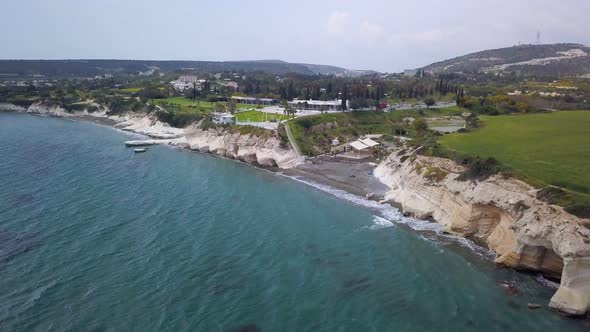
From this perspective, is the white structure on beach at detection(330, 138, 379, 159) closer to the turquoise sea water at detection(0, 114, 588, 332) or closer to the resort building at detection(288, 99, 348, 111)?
the turquoise sea water at detection(0, 114, 588, 332)

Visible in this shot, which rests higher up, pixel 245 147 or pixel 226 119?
pixel 226 119

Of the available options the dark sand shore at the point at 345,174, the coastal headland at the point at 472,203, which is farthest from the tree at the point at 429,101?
the coastal headland at the point at 472,203

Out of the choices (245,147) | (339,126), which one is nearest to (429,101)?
(339,126)

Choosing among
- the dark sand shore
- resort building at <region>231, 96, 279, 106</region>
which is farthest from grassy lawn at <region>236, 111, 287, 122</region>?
resort building at <region>231, 96, 279, 106</region>

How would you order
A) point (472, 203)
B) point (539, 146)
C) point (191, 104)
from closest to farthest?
point (472, 203) → point (539, 146) → point (191, 104)

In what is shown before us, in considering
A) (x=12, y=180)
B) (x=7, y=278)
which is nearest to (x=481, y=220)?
(x=7, y=278)

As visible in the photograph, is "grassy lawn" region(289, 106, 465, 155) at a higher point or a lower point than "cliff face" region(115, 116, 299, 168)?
higher

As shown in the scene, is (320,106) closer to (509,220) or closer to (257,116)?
(257,116)
